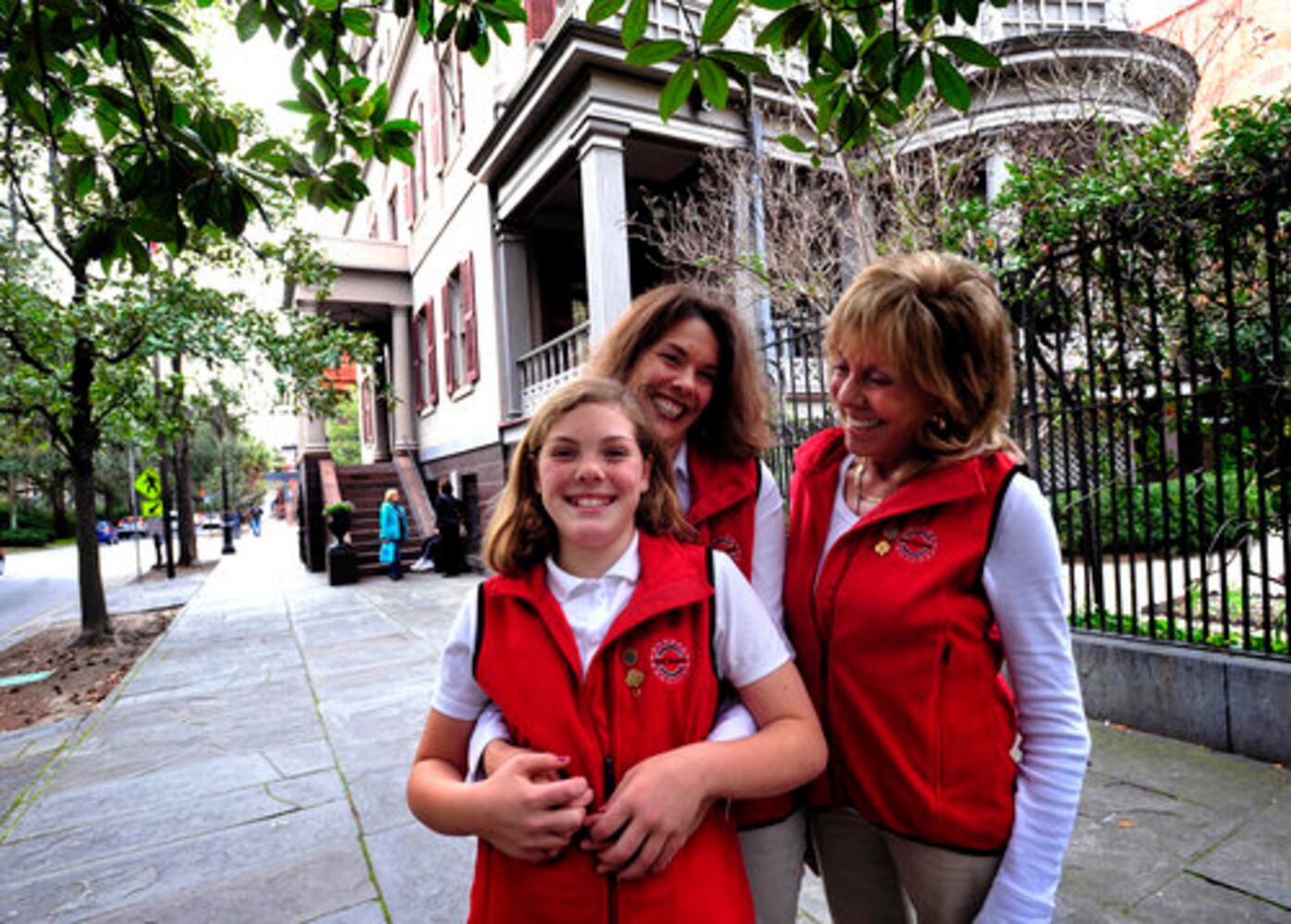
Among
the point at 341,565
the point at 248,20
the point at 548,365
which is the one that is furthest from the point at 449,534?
the point at 248,20

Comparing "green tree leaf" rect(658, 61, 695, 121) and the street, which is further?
the street

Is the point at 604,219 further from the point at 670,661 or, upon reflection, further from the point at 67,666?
the point at 670,661

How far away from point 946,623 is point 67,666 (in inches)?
415

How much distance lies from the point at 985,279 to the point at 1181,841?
2.84 meters

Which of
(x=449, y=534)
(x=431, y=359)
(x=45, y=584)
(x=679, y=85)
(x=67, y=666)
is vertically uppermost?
(x=431, y=359)

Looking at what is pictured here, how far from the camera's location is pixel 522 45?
11.7m

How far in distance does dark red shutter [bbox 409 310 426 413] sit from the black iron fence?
1483 centimetres

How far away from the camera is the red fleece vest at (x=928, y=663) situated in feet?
4.35

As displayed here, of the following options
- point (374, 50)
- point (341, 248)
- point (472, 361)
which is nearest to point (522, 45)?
point (472, 361)

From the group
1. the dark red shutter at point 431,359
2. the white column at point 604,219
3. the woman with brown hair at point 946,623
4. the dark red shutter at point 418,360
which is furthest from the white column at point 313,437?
the woman with brown hair at point 946,623

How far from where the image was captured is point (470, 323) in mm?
13836

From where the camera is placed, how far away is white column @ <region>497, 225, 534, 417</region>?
12430 millimetres

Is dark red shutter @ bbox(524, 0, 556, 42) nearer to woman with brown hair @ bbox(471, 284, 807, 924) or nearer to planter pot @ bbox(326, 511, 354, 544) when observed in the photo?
planter pot @ bbox(326, 511, 354, 544)

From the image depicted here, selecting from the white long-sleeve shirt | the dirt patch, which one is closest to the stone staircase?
the dirt patch
